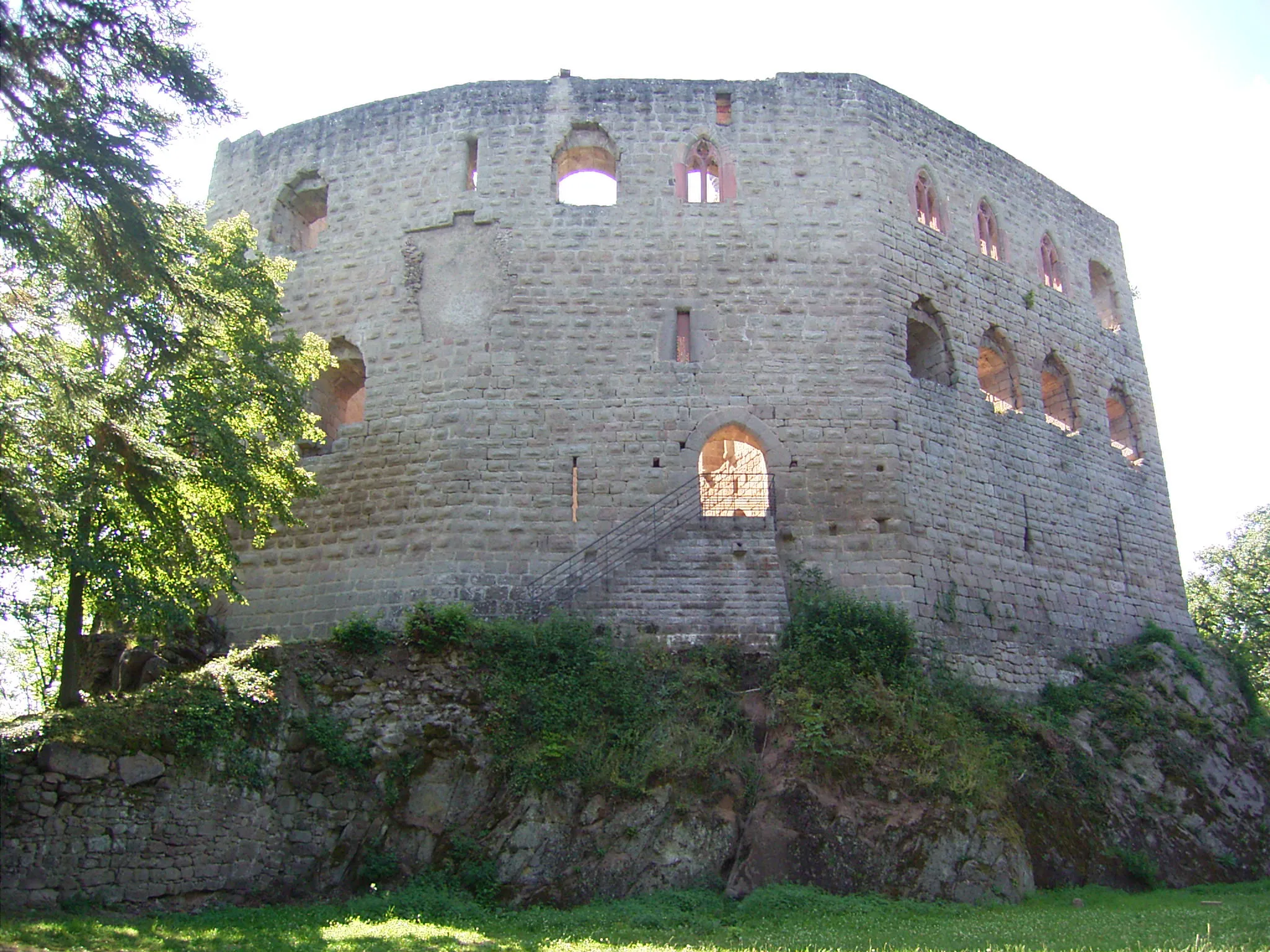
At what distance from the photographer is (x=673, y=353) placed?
16.7 meters

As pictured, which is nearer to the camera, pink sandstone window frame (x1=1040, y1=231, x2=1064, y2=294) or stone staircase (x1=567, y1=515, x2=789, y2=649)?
stone staircase (x1=567, y1=515, x2=789, y2=649)

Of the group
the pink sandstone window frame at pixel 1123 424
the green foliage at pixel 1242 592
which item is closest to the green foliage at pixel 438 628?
the pink sandstone window frame at pixel 1123 424

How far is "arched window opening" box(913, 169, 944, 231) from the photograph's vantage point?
1886cm

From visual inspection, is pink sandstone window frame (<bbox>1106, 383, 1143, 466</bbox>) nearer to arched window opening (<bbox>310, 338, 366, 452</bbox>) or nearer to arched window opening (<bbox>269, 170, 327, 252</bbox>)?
arched window opening (<bbox>310, 338, 366, 452</bbox>)

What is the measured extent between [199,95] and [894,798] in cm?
1088

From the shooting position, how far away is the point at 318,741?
12281 mm

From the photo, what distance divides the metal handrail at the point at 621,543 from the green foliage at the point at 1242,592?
14.4 m

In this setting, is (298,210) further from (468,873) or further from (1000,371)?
(1000,371)

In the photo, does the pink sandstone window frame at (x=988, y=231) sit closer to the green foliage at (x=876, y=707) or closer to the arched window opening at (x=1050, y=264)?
the arched window opening at (x=1050, y=264)

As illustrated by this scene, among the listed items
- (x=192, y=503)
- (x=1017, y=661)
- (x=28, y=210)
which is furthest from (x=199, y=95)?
(x=1017, y=661)

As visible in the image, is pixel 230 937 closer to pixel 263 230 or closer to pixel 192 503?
pixel 192 503

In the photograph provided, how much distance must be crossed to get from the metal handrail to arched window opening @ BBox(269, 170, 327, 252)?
7.40m

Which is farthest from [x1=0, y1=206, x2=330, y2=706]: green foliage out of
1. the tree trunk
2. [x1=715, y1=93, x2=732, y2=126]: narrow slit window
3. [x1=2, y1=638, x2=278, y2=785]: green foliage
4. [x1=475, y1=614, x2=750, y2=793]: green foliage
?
[x1=715, y1=93, x2=732, y2=126]: narrow slit window

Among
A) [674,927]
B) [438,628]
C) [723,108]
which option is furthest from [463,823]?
[723,108]
